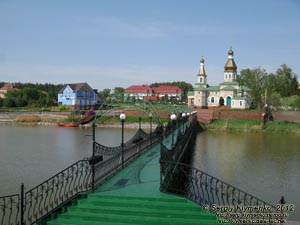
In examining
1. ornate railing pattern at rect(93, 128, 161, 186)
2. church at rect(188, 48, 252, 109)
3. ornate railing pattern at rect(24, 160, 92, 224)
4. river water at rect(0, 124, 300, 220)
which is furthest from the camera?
church at rect(188, 48, 252, 109)

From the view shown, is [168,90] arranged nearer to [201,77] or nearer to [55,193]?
[201,77]

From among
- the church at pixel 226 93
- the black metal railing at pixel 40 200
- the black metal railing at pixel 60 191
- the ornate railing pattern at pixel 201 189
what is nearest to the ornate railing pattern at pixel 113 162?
the black metal railing at pixel 60 191

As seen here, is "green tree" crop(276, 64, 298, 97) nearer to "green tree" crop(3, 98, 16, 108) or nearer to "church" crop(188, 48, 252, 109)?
"church" crop(188, 48, 252, 109)

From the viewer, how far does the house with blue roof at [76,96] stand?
67.1m

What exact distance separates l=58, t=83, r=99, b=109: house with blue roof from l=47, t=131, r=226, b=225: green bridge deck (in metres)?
60.0

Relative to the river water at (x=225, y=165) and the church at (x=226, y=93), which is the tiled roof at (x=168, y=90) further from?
the river water at (x=225, y=165)

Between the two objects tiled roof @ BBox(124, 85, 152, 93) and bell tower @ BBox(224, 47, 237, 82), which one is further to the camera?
tiled roof @ BBox(124, 85, 152, 93)

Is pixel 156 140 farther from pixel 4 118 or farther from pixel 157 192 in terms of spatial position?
pixel 4 118

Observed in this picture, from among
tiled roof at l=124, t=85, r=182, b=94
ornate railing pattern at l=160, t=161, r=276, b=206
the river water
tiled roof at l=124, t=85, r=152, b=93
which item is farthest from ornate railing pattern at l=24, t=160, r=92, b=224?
tiled roof at l=124, t=85, r=152, b=93

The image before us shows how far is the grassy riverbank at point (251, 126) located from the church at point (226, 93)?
342 inches

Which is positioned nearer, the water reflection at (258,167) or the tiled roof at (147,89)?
the water reflection at (258,167)

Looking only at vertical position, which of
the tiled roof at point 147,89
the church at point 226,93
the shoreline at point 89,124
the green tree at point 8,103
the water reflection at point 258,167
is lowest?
the water reflection at point 258,167

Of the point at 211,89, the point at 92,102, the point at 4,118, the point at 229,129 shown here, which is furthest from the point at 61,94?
the point at 229,129

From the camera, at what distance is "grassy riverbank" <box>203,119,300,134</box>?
39828 mm
